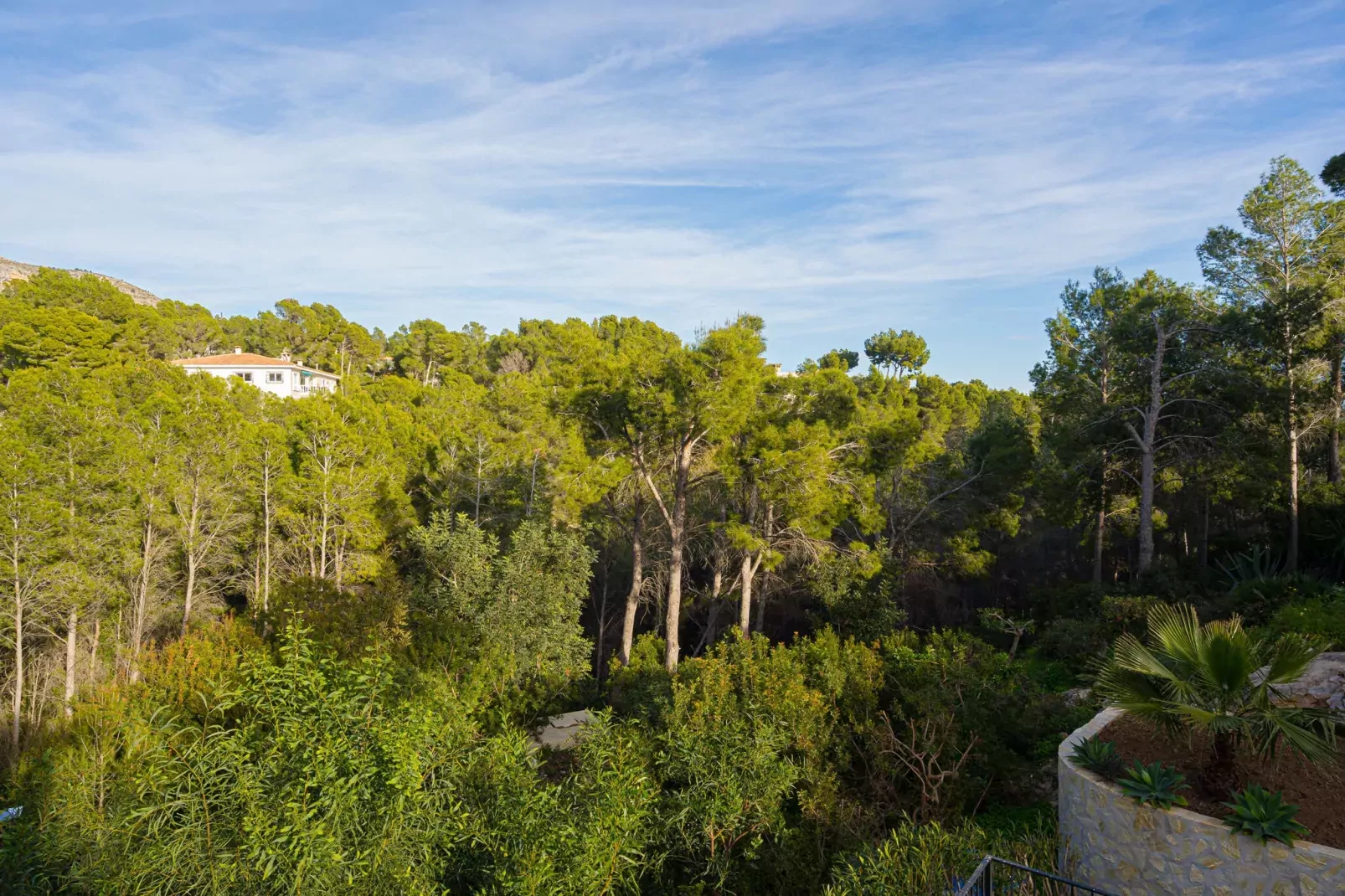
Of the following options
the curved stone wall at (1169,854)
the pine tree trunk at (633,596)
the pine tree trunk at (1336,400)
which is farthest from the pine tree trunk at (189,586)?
the pine tree trunk at (1336,400)

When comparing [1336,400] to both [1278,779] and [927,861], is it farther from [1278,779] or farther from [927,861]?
[927,861]

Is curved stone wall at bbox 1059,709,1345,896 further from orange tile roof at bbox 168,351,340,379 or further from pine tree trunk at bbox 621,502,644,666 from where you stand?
orange tile roof at bbox 168,351,340,379

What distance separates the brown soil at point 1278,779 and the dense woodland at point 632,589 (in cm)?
137

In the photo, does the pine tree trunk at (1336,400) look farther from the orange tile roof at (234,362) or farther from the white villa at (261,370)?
the orange tile roof at (234,362)

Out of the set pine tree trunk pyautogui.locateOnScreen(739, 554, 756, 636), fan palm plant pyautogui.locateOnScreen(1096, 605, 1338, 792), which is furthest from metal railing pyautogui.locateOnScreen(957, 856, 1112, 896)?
pine tree trunk pyautogui.locateOnScreen(739, 554, 756, 636)

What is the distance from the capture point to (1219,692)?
5863 millimetres

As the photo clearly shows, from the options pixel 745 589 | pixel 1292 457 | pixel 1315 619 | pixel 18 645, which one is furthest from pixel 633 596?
pixel 1292 457

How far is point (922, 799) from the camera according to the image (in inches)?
325

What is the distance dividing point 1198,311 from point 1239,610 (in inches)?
345

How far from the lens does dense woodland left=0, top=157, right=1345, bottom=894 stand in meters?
5.63

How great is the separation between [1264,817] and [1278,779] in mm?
1039

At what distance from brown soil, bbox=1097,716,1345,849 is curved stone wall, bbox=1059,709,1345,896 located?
0.26 m

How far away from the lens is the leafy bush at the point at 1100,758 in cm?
659

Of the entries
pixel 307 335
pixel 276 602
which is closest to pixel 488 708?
pixel 276 602
